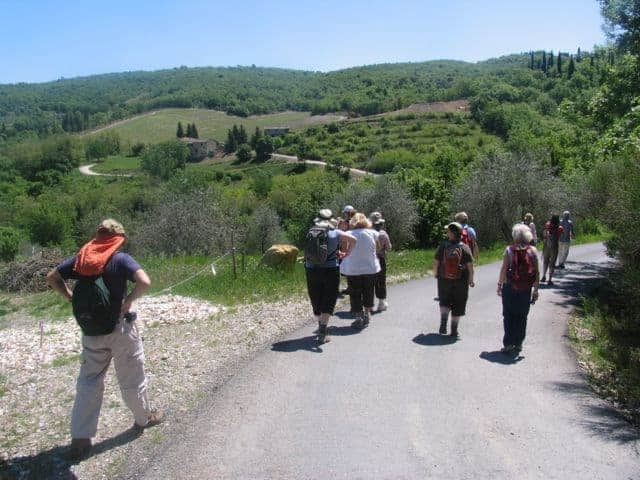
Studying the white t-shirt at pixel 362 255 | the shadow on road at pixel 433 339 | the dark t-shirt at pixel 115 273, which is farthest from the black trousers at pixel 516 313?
the dark t-shirt at pixel 115 273

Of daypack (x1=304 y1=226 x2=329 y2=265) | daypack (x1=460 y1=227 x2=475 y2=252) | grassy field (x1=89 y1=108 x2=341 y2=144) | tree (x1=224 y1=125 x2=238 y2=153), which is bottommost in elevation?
daypack (x1=460 y1=227 x2=475 y2=252)

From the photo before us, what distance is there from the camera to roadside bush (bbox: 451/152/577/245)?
104 feet

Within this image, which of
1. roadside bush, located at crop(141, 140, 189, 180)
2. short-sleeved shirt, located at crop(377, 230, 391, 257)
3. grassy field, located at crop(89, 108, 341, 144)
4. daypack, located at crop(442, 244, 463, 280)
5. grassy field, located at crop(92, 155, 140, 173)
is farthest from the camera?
grassy field, located at crop(89, 108, 341, 144)

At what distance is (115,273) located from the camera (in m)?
5.05

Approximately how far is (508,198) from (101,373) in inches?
1164

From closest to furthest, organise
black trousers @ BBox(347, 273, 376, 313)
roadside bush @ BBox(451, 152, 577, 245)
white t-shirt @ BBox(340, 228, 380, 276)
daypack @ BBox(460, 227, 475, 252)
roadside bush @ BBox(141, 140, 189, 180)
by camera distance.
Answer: white t-shirt @ BBox(340, 228, 380, 276) < black trousers @ BBox(347, 273, 376, 313) < daypack @ BBox(460, 227, 475, 252) < roadside bush @ BBox(451, 152, 577, 245) < roadside bush @ BBox(141, 140, 189, 180)

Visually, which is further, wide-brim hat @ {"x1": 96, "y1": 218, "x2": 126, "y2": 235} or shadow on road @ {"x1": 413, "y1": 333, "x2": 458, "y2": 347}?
shadow on road @ {"x1": 413, "y1": 333, "x2": 458, "y2": 347}

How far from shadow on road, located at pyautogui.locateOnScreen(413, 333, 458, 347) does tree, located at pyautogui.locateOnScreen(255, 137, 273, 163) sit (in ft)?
361

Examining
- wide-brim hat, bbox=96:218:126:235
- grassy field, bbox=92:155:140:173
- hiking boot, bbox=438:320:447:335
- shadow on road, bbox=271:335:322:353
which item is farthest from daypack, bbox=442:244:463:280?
grassy field, bbox=92:155:140:173

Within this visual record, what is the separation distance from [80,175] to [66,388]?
11800cm

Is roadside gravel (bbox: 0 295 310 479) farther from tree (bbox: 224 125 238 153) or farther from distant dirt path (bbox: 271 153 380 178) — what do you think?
tree (bbox: 224 125 238 153)

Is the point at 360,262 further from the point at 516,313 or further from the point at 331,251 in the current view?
the point at 516,313

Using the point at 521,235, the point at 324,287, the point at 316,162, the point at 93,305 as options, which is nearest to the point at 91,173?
the point at 316,162

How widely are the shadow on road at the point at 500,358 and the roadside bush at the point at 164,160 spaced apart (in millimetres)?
94142
